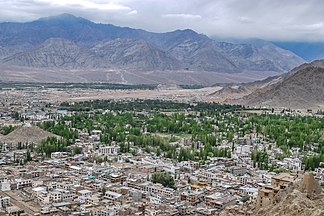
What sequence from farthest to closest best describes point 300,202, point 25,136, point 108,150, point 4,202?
point 25,136, point 108,150, point 4,202, point 300,202

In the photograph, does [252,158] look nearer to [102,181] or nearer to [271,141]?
[271,141]

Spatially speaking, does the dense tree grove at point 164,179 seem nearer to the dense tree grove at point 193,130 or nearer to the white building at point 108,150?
the dense tree grove at point 193,130

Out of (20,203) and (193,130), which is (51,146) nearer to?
(20,203)

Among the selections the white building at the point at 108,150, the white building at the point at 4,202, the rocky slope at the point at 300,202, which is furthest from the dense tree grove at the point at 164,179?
the rocky slope at the point at 300,202

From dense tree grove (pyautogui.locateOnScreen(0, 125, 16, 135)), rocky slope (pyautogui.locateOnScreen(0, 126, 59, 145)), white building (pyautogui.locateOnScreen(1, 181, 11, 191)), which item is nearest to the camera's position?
white building (pyautogui.locateOnScreen(1, 181, 11, 191))

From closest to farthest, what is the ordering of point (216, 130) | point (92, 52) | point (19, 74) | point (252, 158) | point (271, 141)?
1. point (252, 158)
2. point (271, 141)
3. point (216, 130)
4. point (19, 74)
5. point (92, 52)

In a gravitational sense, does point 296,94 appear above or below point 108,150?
above

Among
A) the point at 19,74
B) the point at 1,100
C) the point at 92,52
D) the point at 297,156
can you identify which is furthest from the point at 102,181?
the point at 92,52

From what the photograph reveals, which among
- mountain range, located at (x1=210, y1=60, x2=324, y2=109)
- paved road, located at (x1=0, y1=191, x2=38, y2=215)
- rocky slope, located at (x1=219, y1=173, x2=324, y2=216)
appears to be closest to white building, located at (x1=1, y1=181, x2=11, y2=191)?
paved road, located at (x1=0, y1=191, x2=38, y2=215)

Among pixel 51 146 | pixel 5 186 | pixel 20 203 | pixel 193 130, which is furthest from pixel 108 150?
pixel 20 203

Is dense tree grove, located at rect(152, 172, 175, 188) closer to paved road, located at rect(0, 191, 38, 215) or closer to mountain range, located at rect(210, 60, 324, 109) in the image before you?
paved road, located at rect(0, 191, 38, 215)

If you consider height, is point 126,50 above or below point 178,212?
above
